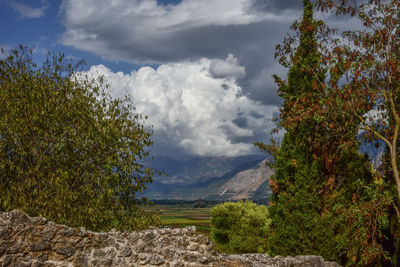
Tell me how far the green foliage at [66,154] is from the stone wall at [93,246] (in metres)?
4.83

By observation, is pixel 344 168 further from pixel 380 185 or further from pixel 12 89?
pixel 12 89

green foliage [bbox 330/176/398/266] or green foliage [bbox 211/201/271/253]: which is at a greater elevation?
green foliage [bbox 330/176/398/266]

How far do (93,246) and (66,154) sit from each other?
7281 millimetres

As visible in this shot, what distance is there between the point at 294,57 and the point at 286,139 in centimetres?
422

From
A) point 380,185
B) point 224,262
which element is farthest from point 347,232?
point 224,262

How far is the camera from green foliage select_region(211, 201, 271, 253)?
4300cm

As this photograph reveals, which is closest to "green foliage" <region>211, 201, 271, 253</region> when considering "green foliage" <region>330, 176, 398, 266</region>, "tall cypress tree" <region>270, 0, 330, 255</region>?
"tall cypress tree" <region>270, 0, 330, 255</region>

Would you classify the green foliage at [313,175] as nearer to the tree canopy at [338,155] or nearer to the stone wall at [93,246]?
the tree canopy at [338,155]

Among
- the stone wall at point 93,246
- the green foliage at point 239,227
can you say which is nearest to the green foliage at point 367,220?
the stone wall at point 93,246

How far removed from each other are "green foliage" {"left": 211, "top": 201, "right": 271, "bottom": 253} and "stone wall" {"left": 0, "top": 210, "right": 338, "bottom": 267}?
3213cm

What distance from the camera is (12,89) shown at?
48.5ft

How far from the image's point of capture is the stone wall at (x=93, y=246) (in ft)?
26.6

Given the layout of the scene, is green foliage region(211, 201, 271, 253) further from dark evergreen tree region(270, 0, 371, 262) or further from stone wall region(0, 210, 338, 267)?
stone wall region(0, 210, 338, 267)

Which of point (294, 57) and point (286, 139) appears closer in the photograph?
point (294, 57)
